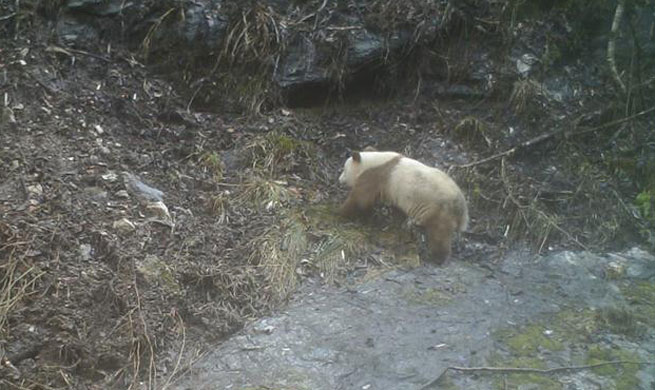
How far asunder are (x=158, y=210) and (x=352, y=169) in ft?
5.15

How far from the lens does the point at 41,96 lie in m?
6.02

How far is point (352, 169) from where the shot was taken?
6242 millimetres

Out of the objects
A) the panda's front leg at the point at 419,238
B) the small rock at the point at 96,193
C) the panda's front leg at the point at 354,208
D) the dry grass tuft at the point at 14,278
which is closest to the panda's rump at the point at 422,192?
the panda's front leg at the point at 419,238

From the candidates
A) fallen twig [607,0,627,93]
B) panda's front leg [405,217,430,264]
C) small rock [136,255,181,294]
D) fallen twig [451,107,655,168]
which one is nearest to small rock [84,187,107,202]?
small rock [136,255,181,294]

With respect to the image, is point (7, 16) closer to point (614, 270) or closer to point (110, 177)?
point (110, 177)

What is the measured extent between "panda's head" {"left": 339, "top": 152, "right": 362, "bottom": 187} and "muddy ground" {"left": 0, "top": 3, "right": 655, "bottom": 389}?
0.67 ft

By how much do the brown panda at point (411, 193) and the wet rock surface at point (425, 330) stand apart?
269 millimetres

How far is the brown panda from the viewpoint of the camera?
18.7 feet

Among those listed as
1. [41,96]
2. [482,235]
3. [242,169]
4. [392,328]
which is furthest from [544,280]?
[41,96]

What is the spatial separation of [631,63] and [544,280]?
269 centimetres

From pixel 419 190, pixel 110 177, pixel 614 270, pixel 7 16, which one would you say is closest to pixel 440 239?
pixel 419 190

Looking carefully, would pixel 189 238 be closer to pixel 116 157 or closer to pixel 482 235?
pixel 116 157

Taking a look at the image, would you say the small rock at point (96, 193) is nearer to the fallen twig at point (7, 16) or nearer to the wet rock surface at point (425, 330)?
the wet rock surface at point (425, 330)

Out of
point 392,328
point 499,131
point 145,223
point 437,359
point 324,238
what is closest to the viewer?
point 437,359
